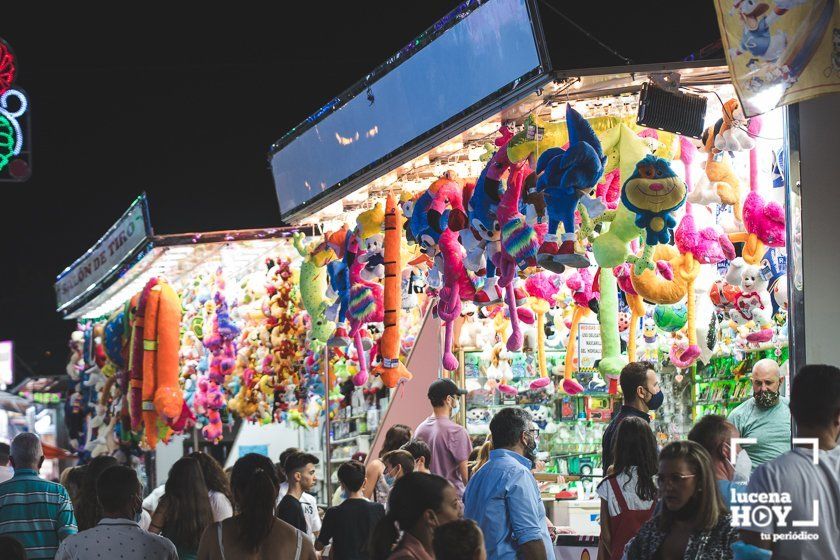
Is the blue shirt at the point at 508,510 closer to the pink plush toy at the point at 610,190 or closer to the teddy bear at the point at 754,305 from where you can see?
the pink plush toy at the point at 610,190

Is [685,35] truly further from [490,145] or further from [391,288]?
[391,288]

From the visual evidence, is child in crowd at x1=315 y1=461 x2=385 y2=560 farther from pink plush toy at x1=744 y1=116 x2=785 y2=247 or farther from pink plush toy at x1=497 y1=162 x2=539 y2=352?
pink plush toy at x1=744 y1=116 x2=785 y2=247

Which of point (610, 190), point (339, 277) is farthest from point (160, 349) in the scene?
point (610, 190)

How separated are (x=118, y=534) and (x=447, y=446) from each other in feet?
11.6

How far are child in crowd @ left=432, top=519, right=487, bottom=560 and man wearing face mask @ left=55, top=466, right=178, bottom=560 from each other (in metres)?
1.95

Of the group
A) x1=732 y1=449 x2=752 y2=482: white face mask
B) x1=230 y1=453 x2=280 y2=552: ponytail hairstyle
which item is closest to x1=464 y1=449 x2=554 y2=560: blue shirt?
x1=732 y1=449 x2=752 y2=482: white face mask

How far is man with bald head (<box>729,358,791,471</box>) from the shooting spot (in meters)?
6.88

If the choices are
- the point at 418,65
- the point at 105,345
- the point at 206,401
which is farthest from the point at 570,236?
the point at 105,345

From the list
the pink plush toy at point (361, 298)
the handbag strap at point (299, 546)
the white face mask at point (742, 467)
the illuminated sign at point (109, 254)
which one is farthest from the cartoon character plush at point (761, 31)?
the illuminated sign at point (109, 254)

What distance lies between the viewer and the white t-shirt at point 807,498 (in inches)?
141

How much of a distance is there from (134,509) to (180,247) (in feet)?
26.1

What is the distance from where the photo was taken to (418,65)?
8180mm

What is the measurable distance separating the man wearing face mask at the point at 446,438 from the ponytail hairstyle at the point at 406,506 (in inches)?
166

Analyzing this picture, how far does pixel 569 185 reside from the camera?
6.60 meters
